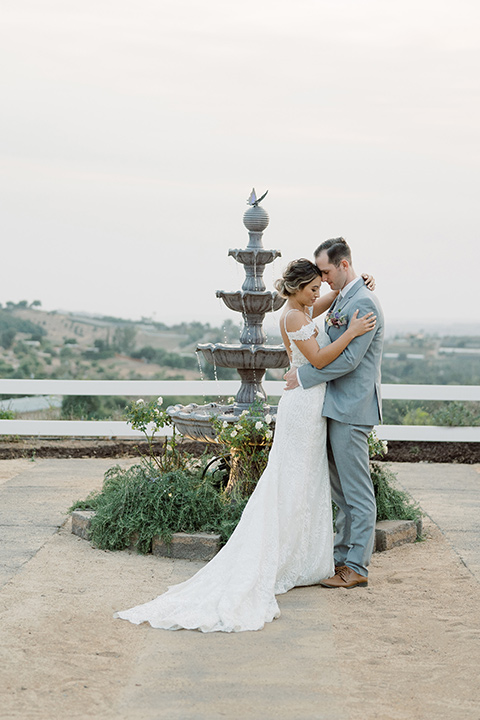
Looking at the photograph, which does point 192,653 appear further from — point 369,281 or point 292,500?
point 369,281

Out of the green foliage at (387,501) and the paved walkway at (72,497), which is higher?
the green foliage at (387,501)

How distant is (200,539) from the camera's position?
19.9 ft

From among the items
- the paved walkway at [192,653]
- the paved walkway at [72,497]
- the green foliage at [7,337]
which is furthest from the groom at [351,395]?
the green foliage at [7,337]

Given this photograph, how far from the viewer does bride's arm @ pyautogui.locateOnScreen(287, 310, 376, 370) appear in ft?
17.5

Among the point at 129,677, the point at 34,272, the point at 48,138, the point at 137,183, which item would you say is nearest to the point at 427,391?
the point at 129,677

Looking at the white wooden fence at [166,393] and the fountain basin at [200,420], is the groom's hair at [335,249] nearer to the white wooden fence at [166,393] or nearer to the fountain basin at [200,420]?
the fountain basin at [200,420]

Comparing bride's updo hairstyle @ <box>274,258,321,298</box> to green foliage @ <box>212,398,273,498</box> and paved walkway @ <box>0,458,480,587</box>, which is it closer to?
green foliage @ <box>212,398,273,498</box>

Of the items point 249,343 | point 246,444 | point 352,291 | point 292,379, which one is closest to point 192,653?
point 292,379

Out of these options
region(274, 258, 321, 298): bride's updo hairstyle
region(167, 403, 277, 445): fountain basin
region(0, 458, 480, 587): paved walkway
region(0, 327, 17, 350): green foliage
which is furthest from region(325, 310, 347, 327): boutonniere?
region(0, 327, 17, 350): green foliage

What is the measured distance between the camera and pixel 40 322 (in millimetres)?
37125

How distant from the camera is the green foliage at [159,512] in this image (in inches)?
244

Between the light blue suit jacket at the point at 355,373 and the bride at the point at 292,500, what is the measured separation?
69mm

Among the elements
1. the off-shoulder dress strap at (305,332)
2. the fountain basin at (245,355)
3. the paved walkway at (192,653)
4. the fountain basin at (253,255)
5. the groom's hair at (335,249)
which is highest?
the fountain basin at (253,255)

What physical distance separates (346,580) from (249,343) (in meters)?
2.41
